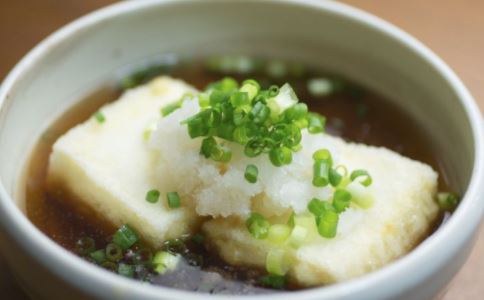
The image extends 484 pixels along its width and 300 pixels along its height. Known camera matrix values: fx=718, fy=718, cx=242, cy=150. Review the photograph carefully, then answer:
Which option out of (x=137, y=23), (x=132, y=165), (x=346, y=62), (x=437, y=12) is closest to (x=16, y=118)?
(x=132, y=165)

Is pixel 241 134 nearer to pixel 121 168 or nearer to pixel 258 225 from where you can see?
pixel 258 225

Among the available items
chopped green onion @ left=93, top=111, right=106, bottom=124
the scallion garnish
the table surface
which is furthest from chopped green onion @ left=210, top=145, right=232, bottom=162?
the table surface

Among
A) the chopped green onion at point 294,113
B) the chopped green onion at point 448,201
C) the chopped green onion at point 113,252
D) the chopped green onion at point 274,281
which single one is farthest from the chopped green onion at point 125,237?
the chopped green onion at point 448,201

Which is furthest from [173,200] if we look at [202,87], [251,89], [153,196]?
[202,87]

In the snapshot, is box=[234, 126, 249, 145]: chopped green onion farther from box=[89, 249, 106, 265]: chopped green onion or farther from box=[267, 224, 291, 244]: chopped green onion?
box=[89, 249, 106, 265]: chopped green onion

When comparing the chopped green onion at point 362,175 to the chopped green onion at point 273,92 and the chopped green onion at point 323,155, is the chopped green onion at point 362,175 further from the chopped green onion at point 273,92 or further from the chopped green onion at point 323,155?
the chopped green onion at point 273,92
